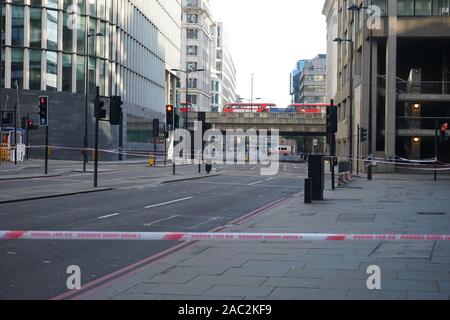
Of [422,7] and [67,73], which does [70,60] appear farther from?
[422,7]

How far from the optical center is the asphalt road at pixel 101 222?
8.17 m

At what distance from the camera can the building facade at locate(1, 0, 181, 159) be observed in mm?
58406

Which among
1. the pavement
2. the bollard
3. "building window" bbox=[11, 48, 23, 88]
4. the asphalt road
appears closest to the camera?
the pavement

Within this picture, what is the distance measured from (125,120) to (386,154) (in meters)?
35.5

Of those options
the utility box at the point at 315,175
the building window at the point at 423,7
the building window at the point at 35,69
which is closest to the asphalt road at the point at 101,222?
the utility box at the point at 315,175

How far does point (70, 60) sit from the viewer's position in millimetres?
62250

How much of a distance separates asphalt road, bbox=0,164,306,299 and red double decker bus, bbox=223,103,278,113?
53.8 metres

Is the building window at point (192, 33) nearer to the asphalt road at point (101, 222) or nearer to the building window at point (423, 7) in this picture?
the building window at point (423, 7)

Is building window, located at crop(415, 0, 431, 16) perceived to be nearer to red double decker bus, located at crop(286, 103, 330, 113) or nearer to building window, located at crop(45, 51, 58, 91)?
red double decker bus, located at crop(286, 103, 330, 113)

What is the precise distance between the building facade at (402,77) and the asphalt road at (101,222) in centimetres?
2560

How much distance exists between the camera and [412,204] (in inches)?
747

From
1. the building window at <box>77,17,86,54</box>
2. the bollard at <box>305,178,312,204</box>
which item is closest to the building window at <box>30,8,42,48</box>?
the building window at <box>77,17,86,54</box>

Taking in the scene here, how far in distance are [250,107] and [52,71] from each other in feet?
100

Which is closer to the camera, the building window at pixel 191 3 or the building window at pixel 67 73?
the building window at pixel 67 73
